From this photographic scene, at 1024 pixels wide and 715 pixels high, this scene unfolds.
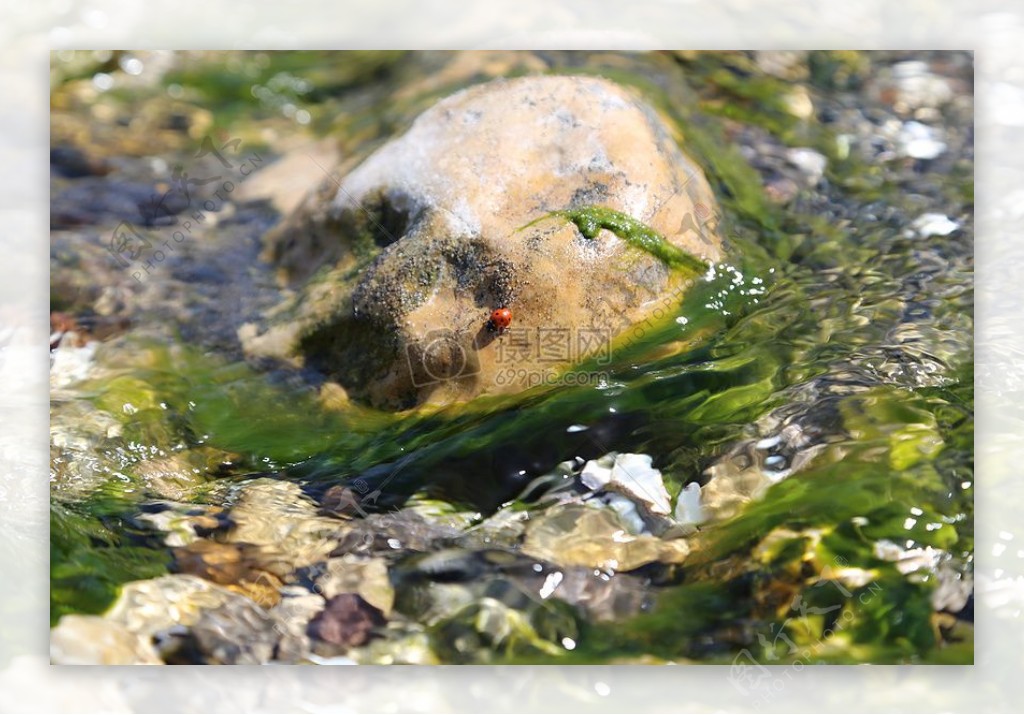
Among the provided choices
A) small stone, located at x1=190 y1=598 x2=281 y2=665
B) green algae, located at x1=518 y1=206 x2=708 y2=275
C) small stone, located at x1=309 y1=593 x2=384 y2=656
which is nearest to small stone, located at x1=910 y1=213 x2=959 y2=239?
green algae, located at x1=518 y1=206 x2=708 y2=275

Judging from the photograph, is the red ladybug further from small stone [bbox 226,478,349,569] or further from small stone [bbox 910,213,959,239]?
small stone [bbox 910,213,959,239]

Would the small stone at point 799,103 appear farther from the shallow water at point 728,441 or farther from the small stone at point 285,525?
the small stone at point 285,525

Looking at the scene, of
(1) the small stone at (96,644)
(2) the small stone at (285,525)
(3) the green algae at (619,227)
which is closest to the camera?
(1) the small stone at (96,644)

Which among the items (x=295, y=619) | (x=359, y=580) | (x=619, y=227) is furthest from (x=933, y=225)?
(x=295, y=619)

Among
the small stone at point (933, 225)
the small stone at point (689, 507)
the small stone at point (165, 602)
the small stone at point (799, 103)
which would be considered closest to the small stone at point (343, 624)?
the small stone at point (165, 602)

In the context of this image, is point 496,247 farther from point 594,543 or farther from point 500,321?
point 594,543
